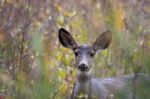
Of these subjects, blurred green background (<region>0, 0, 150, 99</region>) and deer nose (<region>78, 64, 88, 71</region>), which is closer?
blurred green background (<region>0, 0, 150, 99</region>)

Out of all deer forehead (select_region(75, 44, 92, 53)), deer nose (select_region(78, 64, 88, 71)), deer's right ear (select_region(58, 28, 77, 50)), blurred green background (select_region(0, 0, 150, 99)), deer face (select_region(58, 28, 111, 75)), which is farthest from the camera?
deer's right ear (select_region(58, 28, 77, 50))

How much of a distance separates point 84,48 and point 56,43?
1239mm

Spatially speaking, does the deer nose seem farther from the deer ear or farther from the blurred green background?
the deer ear

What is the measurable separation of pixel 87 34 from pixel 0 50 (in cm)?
252

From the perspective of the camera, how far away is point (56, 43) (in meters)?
8.73

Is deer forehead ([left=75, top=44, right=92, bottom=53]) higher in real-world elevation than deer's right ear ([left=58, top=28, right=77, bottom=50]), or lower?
lower

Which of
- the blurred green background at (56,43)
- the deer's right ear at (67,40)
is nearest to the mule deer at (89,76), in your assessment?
the deer's right ear at (67,40)

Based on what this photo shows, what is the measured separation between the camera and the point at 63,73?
272 inches

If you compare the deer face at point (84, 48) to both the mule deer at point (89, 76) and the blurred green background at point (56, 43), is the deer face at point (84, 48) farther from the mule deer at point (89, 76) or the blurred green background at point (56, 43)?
the blurred green background at point (56, 43)

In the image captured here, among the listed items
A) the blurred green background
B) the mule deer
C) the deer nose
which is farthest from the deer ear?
the deer nose

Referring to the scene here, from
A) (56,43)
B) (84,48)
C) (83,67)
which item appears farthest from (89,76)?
(56,43)

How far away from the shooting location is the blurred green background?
11.5 feet

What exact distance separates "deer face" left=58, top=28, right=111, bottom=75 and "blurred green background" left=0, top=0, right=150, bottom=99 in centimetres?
14

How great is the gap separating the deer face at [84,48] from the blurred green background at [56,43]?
0.14m
